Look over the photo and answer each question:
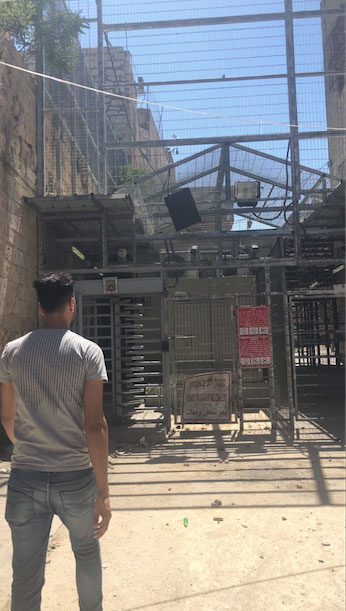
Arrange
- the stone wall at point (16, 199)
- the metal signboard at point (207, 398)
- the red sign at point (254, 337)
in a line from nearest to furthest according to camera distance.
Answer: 1. the stone wall at point (16, 199)
2. the red sign at point (254, 337)
3. the metal signboard at point (207, 398)

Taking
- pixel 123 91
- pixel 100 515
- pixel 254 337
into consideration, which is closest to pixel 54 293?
pixel 100 515

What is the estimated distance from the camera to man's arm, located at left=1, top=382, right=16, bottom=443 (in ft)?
7.52

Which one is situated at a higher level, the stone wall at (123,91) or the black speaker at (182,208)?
the stone wall at (123,91)

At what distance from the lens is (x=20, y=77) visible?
7.34m

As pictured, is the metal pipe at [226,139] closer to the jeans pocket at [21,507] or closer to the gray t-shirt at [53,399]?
the gray t-shirt at [53,399]

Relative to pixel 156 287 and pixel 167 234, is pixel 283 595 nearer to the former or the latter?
pixel 156 287

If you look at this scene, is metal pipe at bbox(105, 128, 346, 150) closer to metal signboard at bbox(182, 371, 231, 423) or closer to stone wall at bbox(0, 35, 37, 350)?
stone wall at bbox(0, 35, 37, 350)

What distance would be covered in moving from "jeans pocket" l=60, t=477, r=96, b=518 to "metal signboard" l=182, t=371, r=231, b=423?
5830 mm

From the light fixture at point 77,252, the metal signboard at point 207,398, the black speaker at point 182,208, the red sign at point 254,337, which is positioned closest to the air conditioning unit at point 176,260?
the black speaker at point 182,208

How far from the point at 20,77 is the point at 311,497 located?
7.54 metres

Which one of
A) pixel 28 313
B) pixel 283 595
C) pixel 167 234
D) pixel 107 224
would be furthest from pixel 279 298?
pixel 283 595

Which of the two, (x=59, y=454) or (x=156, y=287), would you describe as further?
(x=156, y=287)

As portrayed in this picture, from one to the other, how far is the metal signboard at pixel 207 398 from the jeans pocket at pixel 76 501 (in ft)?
19.1

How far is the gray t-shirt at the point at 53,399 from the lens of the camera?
2.10 metres
